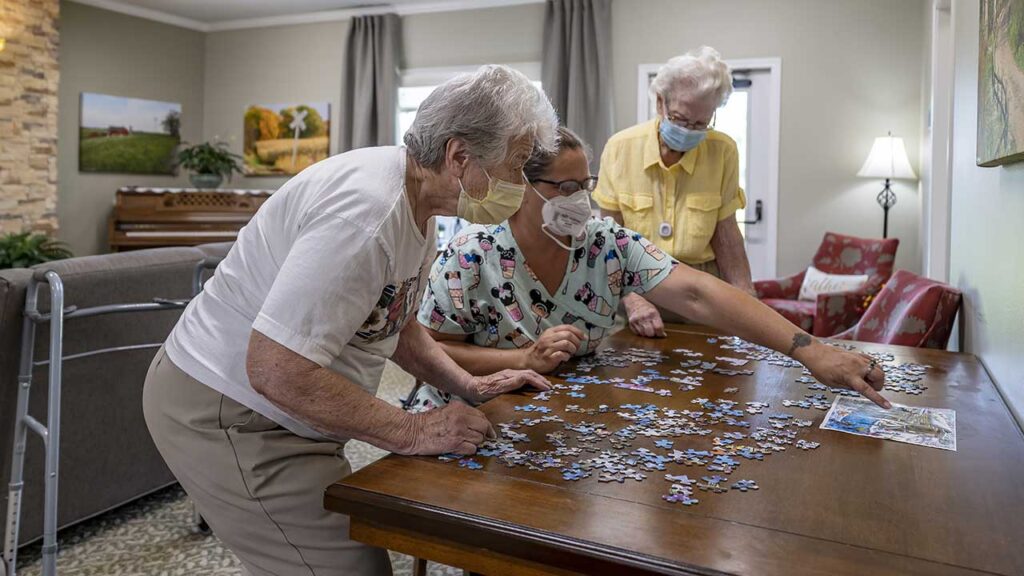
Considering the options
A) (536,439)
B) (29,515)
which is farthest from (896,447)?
(29,515)

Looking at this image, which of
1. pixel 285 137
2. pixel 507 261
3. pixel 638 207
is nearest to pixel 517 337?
pixel 507 261

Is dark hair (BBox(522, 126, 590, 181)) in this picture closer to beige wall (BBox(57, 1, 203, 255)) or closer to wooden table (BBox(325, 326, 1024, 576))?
wooden table (BBox(325, 326, 1024, 576))

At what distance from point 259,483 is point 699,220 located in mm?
1975

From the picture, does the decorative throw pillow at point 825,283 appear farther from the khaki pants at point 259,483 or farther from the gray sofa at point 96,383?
the khaki pants at point 259,483

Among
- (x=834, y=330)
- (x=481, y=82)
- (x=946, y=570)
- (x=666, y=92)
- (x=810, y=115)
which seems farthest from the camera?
(x=810, y=115)

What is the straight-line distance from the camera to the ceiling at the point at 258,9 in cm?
754

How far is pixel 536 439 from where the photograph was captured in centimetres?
140


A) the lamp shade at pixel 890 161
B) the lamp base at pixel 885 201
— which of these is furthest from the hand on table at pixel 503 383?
the lamp base at pixel 885 201

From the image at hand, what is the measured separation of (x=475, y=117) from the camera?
133 cm

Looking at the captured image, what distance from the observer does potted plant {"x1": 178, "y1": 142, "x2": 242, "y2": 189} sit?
7.85 metres

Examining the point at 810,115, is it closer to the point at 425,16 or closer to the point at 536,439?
the point at 425,16

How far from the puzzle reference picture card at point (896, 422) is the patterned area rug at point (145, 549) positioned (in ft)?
5.05

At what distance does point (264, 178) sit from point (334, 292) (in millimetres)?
7787

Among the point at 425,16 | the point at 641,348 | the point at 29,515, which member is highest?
the point at 425,16
